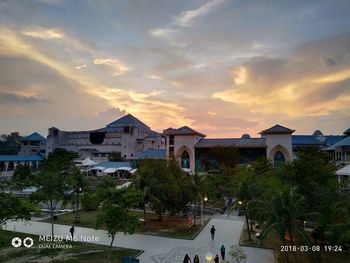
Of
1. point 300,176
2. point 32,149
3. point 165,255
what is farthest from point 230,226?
point 32,149

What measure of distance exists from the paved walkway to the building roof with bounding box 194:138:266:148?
100 ft

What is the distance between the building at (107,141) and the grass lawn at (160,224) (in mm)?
54648

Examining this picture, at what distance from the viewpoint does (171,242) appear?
2117 cm

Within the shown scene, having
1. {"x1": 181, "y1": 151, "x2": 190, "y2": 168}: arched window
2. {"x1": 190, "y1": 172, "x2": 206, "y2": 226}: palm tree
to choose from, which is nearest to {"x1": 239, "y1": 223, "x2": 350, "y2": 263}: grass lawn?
{"x1": 190, "y1": 172, "x2": 206, "y2": 226}: palm tree

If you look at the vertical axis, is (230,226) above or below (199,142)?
below

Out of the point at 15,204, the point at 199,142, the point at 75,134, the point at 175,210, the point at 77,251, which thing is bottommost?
the point at 77,251

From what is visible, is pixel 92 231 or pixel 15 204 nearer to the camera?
pixel 15 204

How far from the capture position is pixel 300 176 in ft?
79.7

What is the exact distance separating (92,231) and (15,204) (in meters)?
11.3

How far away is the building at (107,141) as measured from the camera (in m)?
87.1

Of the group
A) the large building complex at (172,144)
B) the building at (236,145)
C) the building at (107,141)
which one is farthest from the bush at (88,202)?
the building at (107,141)

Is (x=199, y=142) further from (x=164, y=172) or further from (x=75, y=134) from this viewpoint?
(x=75, y=134)

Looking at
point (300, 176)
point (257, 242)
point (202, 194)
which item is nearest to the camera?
point (257, 242)

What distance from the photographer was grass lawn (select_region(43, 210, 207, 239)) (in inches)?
934
